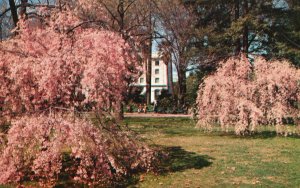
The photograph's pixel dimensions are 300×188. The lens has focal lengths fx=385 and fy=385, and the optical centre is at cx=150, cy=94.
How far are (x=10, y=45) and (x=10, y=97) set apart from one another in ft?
6.01

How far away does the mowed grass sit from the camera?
11056 millimetres

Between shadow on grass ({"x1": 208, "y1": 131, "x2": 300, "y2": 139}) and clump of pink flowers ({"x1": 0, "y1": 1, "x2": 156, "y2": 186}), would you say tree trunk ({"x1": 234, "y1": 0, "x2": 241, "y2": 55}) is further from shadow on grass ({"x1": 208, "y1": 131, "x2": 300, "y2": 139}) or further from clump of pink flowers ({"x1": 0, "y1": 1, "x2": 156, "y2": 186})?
clump of pink flowers ({"x1": 0, "y1": 1, "x2": 156, "y2": 186})

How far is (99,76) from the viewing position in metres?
11.8

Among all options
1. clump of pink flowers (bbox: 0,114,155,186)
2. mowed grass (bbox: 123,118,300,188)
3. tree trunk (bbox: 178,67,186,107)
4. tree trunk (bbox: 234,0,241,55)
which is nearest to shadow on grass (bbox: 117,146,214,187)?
mowed grass (bbox: 123,118,300,188)

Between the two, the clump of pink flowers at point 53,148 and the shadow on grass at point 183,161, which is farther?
the shadow on grass at point 183,161

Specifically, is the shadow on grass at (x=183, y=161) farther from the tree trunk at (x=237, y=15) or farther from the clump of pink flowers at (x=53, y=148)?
the tree trunk at (x=237, y=15)

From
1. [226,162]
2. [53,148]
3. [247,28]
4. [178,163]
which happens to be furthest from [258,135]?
[53,148]

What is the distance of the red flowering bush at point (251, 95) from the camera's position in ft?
65.1

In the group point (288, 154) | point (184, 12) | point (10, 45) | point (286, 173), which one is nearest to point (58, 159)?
point (10, 45)

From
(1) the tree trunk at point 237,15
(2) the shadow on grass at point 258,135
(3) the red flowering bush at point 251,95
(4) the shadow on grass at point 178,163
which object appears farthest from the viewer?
(1) the tree trunk at point 237,15

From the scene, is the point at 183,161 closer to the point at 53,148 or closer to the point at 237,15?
the point at 53,148

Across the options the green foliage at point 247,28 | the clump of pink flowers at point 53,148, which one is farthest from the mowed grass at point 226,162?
the green foliage at point 247,28

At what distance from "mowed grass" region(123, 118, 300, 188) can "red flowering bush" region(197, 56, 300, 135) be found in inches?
42.2

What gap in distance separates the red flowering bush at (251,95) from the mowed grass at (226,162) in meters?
1.07
